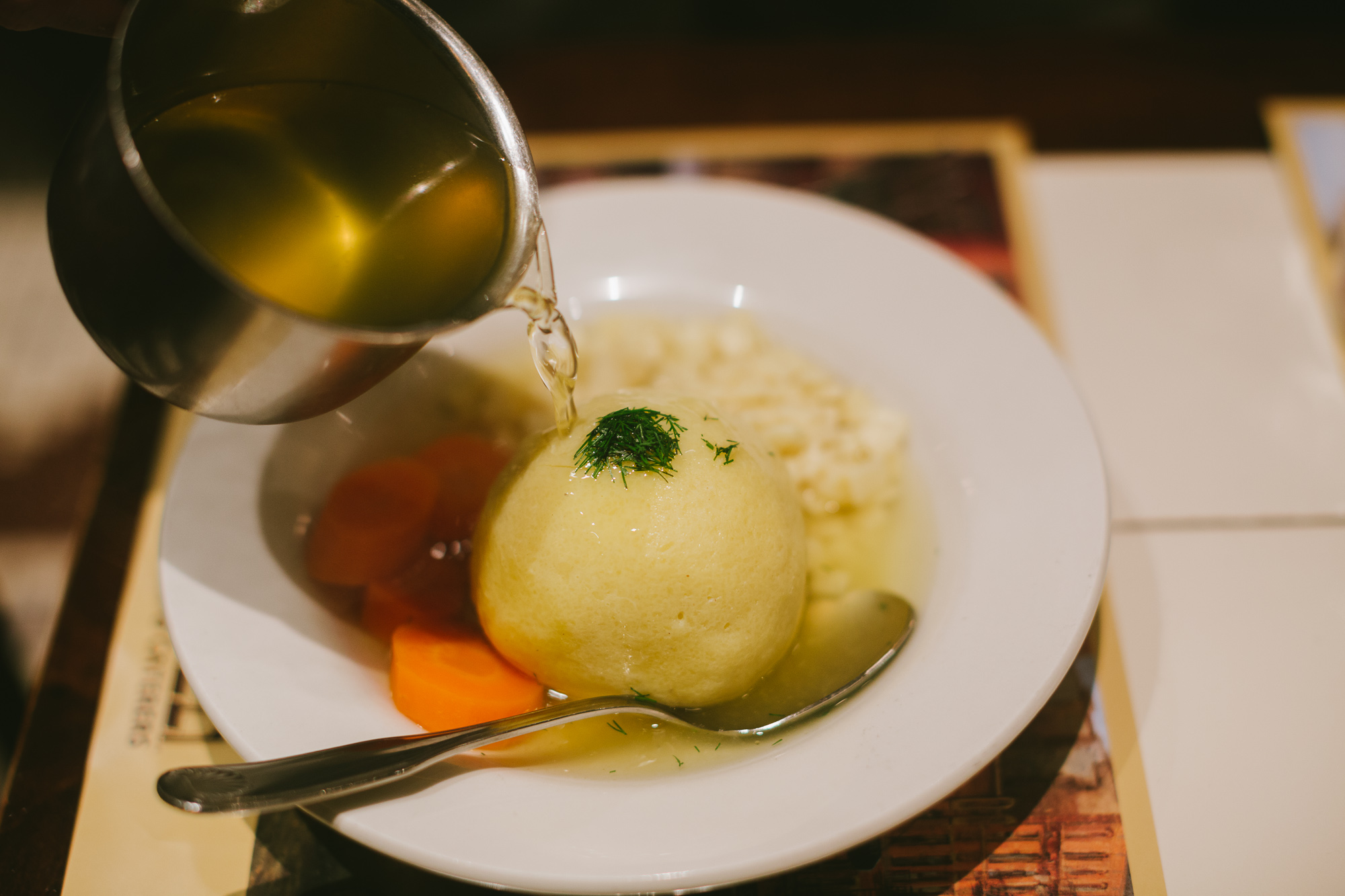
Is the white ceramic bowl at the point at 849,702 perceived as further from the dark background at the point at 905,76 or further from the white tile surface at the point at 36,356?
the white tile surface at the point at 36,356

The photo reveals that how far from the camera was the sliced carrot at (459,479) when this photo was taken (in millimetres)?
1683

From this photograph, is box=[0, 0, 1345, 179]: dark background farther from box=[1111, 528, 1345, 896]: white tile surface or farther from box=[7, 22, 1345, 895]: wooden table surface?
box=[1111, 528, 1345, 896]: white tile surface

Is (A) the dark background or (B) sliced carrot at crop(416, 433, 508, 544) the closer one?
(B) sliced carrot at crop(416, 433, 508, 544)

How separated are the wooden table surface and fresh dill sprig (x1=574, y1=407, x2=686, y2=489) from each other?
1.44 meters

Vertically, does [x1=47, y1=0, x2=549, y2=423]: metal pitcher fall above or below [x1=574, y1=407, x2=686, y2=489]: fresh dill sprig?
above

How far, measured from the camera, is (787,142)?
246cm

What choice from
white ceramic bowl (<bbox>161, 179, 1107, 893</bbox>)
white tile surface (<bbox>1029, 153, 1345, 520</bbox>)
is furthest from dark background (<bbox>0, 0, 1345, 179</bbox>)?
white ceramic bowl (<bbox>161, 179, 1107, 893</bbox>)

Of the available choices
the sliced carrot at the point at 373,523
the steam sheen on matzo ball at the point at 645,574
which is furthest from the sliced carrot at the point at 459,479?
the steam sheen on matzo ball at the point at 645,574

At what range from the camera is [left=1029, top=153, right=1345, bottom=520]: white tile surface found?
1780mm

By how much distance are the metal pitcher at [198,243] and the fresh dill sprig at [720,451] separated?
0.43 meters

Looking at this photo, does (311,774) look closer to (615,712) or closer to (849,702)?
(615,712)

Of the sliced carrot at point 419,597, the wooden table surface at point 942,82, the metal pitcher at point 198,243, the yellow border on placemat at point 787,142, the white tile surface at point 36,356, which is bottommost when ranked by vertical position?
the sliced carrot at point 419,597

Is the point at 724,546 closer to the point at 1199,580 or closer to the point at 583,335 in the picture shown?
the point at 583,335

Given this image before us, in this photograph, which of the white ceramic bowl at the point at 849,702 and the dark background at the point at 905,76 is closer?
the white ceramic bowl at the point at 849,702
